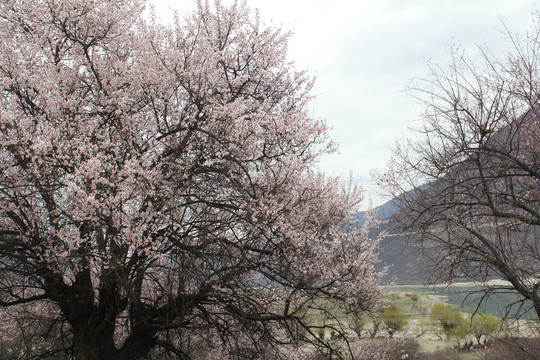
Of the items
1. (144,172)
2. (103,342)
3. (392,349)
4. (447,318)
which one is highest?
(144,172)

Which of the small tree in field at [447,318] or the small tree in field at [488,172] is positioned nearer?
the small tree in field at [488,172]

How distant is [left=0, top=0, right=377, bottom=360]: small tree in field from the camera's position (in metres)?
4.89

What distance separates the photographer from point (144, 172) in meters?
4.88

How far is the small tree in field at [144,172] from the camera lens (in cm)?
489

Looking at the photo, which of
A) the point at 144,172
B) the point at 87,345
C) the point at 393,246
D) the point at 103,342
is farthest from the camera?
the point at 393,246

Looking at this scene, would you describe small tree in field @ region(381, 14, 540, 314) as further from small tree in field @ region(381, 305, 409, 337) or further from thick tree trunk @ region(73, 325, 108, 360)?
small tree in field @ region(381, 305, 409, 337)

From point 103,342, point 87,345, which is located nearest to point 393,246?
point 103,342

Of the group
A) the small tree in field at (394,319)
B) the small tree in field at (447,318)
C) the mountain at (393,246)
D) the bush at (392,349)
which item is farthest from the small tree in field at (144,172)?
the small tree in field at (447,318)

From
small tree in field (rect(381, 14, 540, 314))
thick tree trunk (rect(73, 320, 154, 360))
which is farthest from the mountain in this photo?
thick tree trunk (rect(73, 320, 154, 360))

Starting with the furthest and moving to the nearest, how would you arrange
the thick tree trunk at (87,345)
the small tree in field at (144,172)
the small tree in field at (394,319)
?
the small tree in field at (394,319), the thick tree trunk at (87,345), the small tree in field at (144,172)

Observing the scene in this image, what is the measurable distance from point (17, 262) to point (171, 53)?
3727mm

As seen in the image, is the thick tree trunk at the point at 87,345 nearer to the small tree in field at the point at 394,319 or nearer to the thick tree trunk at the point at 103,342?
the thick tree trunk at the point at 103,342

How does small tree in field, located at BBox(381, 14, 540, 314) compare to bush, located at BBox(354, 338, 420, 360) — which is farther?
bush, located at BBox(354, 338, 420, 360)

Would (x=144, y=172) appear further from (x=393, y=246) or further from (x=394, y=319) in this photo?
(x=394, y=319)
